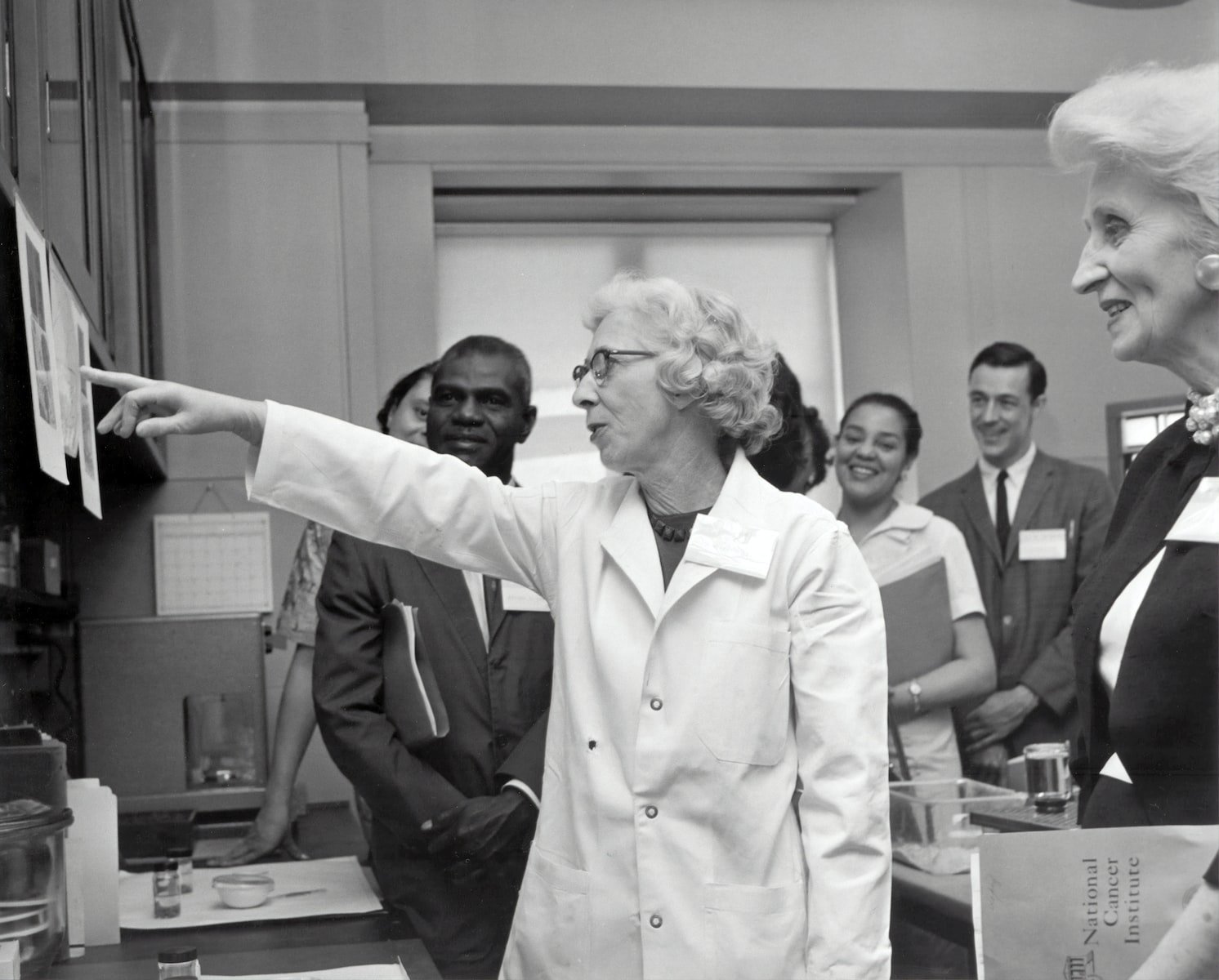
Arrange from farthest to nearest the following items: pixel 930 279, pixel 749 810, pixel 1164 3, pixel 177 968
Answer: pixel 930 279 < pixel 1164 3 < pixel 749 810 < pixel 177 968

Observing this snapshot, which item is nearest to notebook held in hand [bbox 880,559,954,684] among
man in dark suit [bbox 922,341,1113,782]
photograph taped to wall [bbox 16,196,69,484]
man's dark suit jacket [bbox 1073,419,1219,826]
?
man in dark suit [bbox 922,341,1113,782]

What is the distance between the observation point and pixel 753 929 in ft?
A: 4.71

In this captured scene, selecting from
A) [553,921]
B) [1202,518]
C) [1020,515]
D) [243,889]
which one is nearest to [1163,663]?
[1202,518]

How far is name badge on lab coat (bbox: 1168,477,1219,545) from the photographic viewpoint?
1.08 m

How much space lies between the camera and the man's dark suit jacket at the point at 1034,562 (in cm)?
320

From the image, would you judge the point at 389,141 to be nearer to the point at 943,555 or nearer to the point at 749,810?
the point at 943,555

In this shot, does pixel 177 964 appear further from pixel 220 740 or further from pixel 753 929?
pixel 220 740

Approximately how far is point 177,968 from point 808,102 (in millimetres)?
2672

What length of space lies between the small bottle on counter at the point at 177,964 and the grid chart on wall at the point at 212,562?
2108 mm

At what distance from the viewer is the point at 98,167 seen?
2.13 meters

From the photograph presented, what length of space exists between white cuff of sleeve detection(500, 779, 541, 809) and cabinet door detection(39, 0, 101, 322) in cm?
84

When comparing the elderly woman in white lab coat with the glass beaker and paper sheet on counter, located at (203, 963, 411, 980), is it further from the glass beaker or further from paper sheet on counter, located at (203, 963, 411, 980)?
the glass beaker

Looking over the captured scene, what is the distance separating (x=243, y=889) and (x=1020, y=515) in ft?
7.21

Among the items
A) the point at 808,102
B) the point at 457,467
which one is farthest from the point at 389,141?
the point at 457,467
